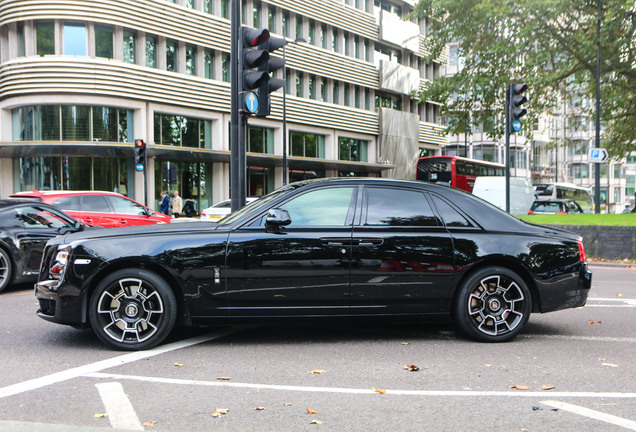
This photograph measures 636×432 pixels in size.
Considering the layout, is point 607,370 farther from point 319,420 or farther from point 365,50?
point 365,50

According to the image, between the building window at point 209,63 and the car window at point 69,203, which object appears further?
the building window at point 209,63

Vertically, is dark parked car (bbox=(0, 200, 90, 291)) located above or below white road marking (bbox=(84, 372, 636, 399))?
above

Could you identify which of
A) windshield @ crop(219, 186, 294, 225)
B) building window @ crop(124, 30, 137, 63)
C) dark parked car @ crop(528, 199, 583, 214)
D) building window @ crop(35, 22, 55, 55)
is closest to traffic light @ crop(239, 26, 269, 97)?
windshield @ crop(219, 186, 294, 225)

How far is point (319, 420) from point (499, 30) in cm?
2232

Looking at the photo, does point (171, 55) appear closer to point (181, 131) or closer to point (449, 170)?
point (181, 131)

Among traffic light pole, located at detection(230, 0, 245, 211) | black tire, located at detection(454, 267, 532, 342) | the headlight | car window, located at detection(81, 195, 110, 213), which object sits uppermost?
traffic light pole, located at detection(230, 0, 245, 211)

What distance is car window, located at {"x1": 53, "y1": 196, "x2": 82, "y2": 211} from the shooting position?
1474 centimetres

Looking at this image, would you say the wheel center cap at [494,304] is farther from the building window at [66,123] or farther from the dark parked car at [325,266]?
the building window at [66,123]

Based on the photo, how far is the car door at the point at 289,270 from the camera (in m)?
5.87

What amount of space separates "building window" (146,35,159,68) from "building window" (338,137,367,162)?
1606 centimetres

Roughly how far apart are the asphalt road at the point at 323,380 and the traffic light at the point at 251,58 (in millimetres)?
3431

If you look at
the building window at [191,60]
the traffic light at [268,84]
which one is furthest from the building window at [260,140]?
the traffic light at [268,84]

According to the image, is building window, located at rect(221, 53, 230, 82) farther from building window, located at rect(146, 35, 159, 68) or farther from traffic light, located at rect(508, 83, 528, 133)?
traffic light, located at rect(508, 83, 528, 133)

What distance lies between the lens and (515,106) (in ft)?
49.1
